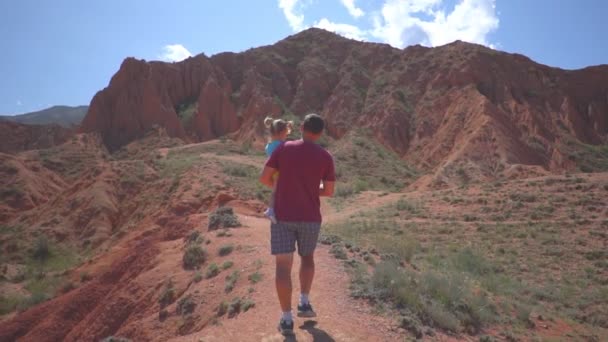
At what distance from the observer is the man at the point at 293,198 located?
492 centimetres

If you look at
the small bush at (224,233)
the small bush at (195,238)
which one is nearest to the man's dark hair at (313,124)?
the small bush at (224,233)

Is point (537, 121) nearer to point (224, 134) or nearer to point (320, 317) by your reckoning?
point (224, 134)

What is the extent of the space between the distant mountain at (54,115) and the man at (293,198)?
12575cm

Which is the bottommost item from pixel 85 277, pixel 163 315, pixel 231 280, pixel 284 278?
pixel 85 277

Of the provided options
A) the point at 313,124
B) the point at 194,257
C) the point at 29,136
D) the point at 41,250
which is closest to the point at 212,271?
the point at 194,257

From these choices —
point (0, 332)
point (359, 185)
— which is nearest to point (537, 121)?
point (359, 185)

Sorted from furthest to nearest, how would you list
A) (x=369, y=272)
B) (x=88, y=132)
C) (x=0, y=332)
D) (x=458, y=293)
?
(x=88, y=132) < (x=0, y=332) < (x=369, y=272) < (x=458, y=293)

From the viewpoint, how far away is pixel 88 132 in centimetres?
5262

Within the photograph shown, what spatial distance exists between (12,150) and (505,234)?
6014 cm

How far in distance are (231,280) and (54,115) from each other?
139848mm

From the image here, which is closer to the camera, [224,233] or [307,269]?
[307,269]

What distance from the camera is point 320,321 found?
5652 millimetres

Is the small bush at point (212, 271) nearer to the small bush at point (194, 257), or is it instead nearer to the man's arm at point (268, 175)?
the small bush at point (194, 257)

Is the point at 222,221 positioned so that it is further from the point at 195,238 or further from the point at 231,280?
the point at 231,280
